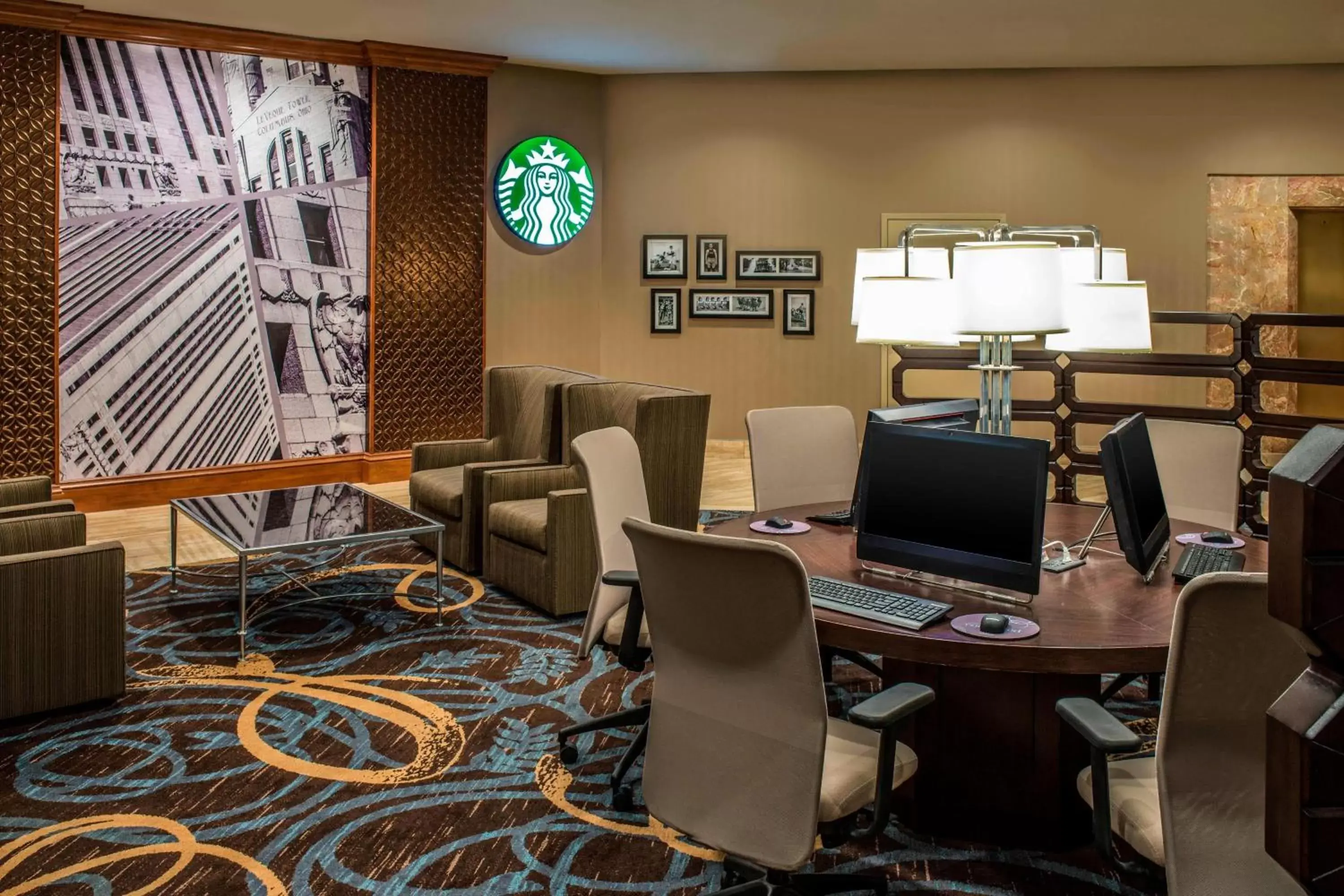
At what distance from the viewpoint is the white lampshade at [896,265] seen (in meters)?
3.62

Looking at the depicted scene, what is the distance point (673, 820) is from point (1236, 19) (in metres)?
6.90

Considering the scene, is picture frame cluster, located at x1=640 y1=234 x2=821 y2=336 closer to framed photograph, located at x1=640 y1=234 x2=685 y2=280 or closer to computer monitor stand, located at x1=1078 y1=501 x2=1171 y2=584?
framed photograph, located at x1=640 y1=234 x2=685 y2=280

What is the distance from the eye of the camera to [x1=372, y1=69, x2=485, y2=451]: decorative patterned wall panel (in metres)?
8.16

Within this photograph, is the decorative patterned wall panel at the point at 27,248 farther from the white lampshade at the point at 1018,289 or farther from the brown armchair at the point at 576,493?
the white lampshade at the point at 1018,289

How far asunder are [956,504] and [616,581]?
0.91 m

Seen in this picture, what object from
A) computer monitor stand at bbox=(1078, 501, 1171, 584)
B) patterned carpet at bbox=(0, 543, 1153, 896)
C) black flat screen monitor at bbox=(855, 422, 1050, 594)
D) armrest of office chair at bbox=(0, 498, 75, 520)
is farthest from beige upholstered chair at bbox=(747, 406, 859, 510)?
armrest of office chair at bbox=(0, 498, 75, 520)

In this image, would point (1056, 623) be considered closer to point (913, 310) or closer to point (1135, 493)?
point (1135, 493)

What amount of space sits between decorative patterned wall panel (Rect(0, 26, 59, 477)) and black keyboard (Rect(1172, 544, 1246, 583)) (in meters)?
6.49

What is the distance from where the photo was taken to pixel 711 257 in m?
9.34

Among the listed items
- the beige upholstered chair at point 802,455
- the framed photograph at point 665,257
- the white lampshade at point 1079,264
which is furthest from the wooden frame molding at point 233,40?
the white lampshade at point 1079,264

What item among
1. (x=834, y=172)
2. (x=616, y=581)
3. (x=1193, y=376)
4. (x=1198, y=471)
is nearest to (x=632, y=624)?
(x=616, y=581)

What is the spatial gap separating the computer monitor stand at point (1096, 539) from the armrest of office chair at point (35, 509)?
3.68m

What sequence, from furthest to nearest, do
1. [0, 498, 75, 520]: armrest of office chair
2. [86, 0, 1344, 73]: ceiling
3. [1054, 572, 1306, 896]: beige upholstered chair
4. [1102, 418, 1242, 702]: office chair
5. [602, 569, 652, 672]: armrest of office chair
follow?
1. [86, 0, 1344, 73]: ceiling
2. [0, 498, 75, 520]: armrest of office chair
3. [1102, 418, 1242, 702]: office chair
4. [602, 569, 652, 672]: armrest of office chair
5. [1054, 572, 1306, 896]: beige upholstered chair

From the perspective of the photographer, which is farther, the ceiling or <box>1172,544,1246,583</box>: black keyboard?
the ceiling
